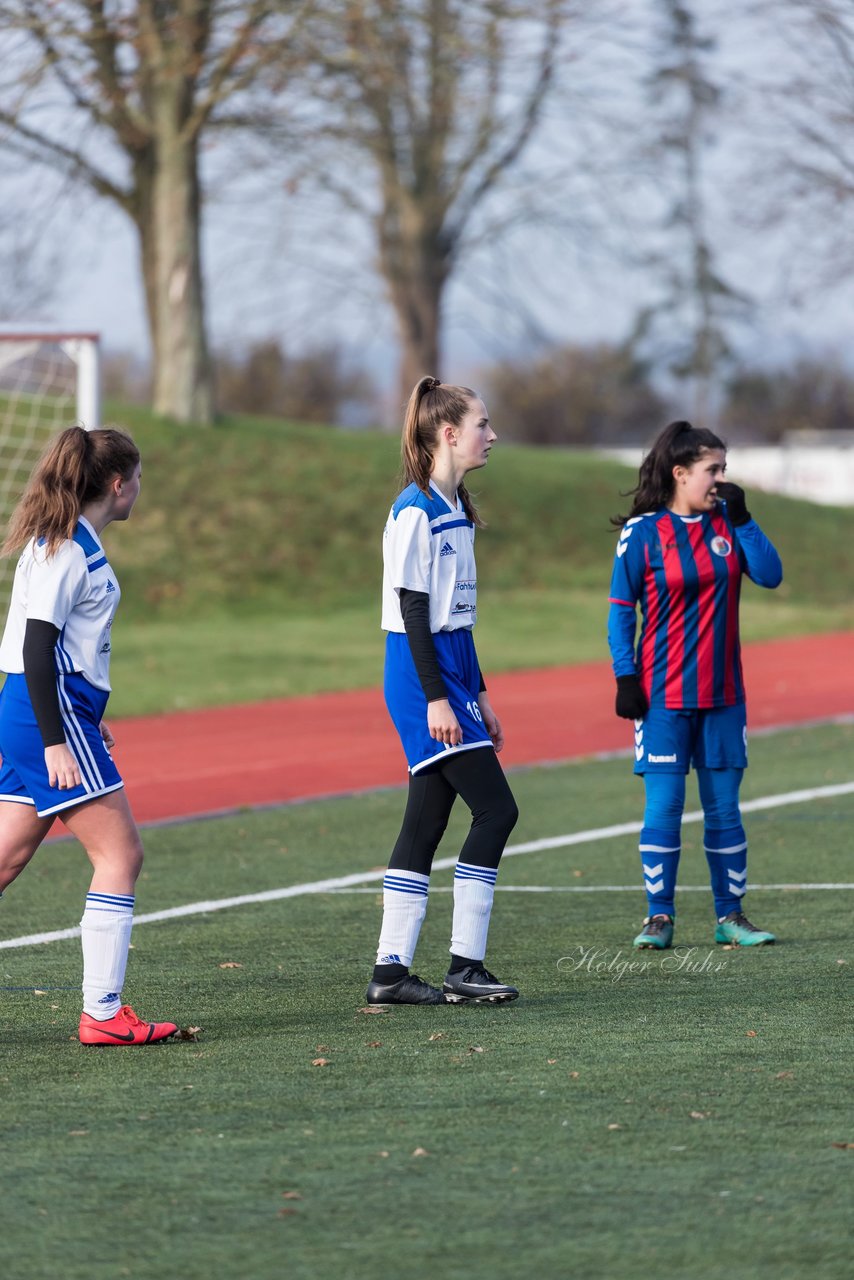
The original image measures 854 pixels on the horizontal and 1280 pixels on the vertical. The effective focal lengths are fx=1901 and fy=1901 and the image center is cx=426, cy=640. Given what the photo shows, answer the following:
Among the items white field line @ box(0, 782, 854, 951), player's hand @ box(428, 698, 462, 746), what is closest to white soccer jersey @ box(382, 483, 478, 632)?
player's hand @ box(428, 698, 462, 746)

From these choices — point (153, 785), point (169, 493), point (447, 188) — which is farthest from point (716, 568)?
point (447, 188)

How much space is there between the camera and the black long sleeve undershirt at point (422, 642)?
5.89 m

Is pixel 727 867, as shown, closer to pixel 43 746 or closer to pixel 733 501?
pixel 733 501

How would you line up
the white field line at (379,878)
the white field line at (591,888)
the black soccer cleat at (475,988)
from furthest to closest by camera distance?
the white field line at (591,888) → the white field line at (379,878) → the black soccer cleat at (475,988)

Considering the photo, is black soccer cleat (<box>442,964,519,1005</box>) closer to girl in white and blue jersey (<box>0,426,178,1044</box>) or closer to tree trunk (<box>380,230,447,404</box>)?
girl in white and blue jersey (<box>0,426,178,1044</box>)

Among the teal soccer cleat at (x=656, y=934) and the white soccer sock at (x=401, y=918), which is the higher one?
the white soccer sock at (x=401, y=918)

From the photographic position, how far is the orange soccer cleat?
5531 mm

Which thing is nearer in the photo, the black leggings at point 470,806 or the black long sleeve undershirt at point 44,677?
the black long sleeve undershirt at point 44,677

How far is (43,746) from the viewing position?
542 cm

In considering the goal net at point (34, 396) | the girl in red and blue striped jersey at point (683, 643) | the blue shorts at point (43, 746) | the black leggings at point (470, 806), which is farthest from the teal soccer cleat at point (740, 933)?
the goal net at point (34, 396)

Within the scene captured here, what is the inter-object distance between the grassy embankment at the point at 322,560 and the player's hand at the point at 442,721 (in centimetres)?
1499

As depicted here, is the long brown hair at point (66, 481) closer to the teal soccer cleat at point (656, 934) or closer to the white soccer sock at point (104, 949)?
the white soccer sock at point (104, 949)

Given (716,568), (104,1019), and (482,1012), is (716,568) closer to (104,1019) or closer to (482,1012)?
(482,1012)

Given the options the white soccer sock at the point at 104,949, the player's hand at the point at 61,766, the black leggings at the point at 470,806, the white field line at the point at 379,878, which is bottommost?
the white field line at the point at 379,878
